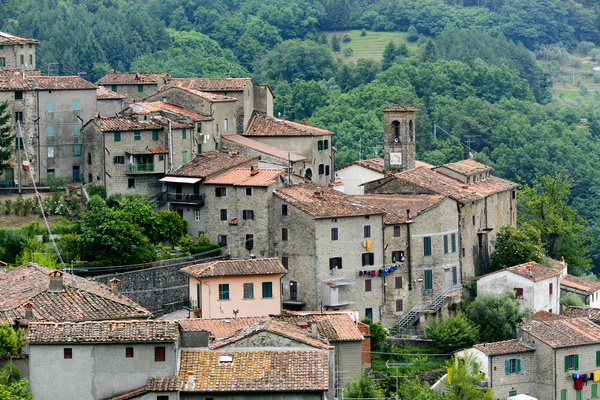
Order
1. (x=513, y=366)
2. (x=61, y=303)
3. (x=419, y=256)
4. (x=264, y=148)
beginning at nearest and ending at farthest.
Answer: (x=61, y=303), (x=513, y=366), (x=419, y=256), (x=264, y=148)

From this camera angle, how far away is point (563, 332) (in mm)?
63406

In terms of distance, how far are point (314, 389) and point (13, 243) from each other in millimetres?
26173

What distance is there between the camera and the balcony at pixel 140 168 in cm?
7056

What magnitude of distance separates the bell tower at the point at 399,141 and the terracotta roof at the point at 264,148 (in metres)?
5.93

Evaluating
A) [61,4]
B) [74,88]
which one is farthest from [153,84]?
[61,4]

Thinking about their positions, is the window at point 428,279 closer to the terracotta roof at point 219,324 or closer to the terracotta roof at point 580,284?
the terracotta roof at point 580,284

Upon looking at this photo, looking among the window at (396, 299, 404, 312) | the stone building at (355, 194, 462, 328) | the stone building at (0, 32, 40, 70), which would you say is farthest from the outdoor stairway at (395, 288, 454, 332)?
the stone building at (0, 32, 40, 70)

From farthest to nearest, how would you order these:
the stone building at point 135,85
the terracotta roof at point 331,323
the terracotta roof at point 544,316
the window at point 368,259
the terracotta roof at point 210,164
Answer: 1. the stone building at point 135,85
2. the terracotta roof at point 210,164
3. the terracotta roof at point 544,316
4. the window at point 368,259
5. the terracotta roof at point 331,323

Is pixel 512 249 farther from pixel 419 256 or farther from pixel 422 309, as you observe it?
pixel 422 309

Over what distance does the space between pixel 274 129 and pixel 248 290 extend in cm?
1891

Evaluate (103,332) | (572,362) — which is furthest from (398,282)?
(103,332)

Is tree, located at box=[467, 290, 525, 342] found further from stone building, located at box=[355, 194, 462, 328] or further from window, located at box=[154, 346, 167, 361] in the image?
window, located at box=[154, 346, 167, 361]

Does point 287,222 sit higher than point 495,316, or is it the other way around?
point 287,222

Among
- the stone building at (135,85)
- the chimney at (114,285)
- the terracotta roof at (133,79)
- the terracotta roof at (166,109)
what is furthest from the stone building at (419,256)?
the terracotta roof at (133,79)
